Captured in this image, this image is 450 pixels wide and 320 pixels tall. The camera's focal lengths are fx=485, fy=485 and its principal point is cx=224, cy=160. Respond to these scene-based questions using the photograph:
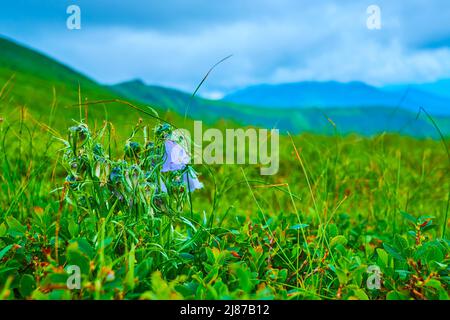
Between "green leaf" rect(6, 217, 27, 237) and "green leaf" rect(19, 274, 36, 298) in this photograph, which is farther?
"green leaf" rect(6, 217, 27, 237)

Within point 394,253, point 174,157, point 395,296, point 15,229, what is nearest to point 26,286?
point 15,229

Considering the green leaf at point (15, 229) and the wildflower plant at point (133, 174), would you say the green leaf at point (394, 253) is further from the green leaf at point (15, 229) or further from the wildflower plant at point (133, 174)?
the green leaf at point (15, 229)

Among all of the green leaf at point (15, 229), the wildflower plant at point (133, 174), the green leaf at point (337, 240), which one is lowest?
the green leaf at point (337, 240)

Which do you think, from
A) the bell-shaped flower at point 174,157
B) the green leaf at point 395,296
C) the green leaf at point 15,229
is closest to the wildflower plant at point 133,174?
the bell-shaped flower at point 174,157

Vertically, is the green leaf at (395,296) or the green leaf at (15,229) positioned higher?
the green leaf at (15,229)

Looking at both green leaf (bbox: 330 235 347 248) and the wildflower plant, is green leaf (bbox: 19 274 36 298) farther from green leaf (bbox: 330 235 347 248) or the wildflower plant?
green leaf (bbox: 330 235 347 248)

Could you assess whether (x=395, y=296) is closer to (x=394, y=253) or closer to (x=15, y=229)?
(x=394, y=253)

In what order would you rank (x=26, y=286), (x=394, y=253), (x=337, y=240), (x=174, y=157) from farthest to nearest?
(x=337, y=240)
(x=394, y=253)
(x=174, y=157)
(x=26, y=286)

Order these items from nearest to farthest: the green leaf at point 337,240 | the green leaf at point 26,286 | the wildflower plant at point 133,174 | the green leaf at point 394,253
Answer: the green leaf at point 26,286
the wildflower plant at point 133,174
the green leaf at point 394,253
the green leaf at point 337,240

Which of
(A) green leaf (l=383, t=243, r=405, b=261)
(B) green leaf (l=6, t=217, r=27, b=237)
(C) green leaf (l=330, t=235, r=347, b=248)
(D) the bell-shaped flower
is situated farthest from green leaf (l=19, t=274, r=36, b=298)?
(A) green leaf (l=383, t=243, r=405, b=261)
